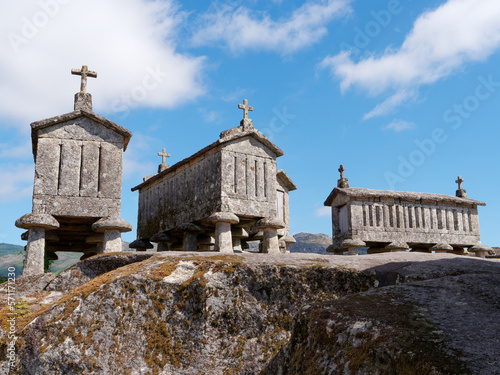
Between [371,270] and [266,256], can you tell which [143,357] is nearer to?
[266,256]

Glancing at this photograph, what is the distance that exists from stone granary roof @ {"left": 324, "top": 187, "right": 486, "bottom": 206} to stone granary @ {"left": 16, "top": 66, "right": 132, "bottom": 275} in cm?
844

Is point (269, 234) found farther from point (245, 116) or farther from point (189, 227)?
point (245, 116)

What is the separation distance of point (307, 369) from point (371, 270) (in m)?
2.74

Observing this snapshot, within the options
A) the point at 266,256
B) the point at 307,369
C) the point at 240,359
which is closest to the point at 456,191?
the point at 266,256

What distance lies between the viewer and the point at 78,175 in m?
9.45

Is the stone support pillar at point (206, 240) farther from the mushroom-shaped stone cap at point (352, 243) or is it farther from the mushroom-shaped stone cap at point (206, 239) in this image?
the mushroom-shaped stone cap at point (352, 243)

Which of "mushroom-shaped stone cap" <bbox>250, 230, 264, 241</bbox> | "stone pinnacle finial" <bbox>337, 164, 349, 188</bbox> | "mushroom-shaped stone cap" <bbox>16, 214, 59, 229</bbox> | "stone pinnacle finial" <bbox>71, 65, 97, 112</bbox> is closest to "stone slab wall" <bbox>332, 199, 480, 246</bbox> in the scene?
"stone pinnacle finial" <bbox>337, 164, 349, 188</bbox>

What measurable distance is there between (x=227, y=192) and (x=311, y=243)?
92.5m

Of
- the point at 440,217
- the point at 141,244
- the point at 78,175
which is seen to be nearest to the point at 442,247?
the point at 440,217

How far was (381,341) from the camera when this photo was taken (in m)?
2.62

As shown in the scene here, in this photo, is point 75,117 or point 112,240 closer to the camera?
point 112,240

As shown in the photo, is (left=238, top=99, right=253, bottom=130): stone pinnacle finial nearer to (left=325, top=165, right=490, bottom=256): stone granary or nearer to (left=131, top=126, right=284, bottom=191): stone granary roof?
(left=131, top=126, right=284, bottom=191): stone granary roof

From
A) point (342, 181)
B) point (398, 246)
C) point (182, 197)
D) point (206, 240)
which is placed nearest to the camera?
point (182, 197)

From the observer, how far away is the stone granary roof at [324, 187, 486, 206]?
15.5 m
